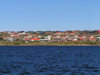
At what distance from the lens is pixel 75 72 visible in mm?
42250

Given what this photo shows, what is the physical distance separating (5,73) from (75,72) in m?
10.9

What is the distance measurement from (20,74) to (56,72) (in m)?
5.81

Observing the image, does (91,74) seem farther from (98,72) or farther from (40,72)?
(40,72)

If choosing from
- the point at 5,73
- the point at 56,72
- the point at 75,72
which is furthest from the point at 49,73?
the point at 5,73

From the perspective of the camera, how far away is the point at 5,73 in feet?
137

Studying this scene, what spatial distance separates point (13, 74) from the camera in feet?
133

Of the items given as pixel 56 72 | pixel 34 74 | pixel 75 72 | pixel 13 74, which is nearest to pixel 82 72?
pixel 75 72

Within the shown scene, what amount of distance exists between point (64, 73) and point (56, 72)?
1608 mm

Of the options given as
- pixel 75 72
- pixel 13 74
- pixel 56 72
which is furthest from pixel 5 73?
pixel 75 72

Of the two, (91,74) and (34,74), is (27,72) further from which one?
(91,74)

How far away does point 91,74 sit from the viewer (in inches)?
1602

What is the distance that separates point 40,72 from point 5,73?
17.9 feet

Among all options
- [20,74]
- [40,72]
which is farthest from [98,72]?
[20,74]

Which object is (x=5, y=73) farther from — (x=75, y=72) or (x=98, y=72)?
(x=98, y=72)
